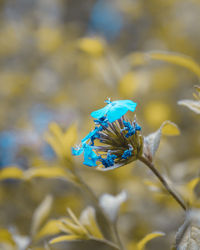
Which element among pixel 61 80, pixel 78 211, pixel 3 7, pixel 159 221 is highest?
pixel 3 7

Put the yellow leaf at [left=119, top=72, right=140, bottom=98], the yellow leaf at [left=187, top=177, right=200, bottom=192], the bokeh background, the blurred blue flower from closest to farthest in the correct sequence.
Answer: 1. the yellow leaf at [left=187, top=177, right=200, bottom=192]
2. the yellow leaf at [left=119, top=72, right=140, bottom=98]
3. the bokeh background
4. the blurred blue flower

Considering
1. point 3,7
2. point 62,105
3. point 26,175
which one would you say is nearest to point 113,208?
point 26,175

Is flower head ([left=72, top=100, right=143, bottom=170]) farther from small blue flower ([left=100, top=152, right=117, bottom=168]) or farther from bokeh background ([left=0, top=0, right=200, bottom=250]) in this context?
bokeh background ([left=0, top=0, right=200, bottom=250])

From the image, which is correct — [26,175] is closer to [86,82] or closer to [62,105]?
[62,105]

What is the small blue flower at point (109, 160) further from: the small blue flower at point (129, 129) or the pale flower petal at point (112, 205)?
the pale flower petal at point (112, 205)

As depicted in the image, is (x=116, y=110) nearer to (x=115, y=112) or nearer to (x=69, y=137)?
(x=115, y=112)

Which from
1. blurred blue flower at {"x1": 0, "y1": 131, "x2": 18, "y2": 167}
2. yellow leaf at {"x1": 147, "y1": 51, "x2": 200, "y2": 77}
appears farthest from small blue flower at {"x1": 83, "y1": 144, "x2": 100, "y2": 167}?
blurred blue flower at {"x1": 0, "y1": 131, "x2": 18, "y2": 167}

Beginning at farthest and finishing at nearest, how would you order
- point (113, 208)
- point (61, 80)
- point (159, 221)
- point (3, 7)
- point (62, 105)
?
point (3, 7), point (61, 80), point (62, 105), point (159, 221), point (113, 208)
